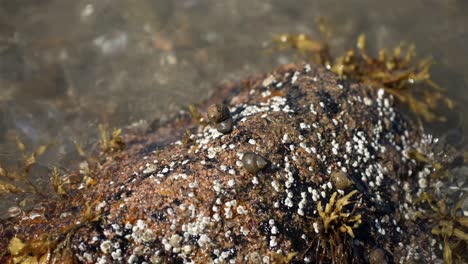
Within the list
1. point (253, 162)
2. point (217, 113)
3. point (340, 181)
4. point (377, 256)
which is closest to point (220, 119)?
point (217, 113)

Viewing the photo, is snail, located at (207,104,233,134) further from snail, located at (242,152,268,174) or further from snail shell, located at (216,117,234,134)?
snail, located at (242,152,268,174)

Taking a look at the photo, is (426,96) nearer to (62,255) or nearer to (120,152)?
(120,152)

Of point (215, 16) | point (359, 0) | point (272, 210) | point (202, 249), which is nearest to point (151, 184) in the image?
point (202, 249)

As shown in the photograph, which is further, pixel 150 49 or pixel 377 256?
pixel 150 49

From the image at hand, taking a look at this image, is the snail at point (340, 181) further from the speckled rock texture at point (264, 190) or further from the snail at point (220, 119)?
the snail at point (220, 119)

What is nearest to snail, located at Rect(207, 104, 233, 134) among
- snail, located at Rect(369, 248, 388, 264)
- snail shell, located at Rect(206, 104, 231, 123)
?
snail shell, located at Rect(206, 104, 231, 123)

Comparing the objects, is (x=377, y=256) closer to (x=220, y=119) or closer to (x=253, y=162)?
(x=253, y=162)

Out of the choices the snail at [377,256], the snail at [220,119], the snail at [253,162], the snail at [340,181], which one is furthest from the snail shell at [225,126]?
the snail at [377,256]
